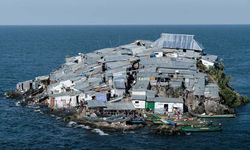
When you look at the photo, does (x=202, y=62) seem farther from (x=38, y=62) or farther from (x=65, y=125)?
(x=38, y=62)

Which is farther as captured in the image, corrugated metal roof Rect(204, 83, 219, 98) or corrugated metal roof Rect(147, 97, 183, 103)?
corrugated metal roof Rect(204, 83, 219, 98)

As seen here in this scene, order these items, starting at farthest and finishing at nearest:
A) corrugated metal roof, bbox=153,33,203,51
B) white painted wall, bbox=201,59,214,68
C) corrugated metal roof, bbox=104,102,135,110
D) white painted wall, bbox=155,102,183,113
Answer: corrugated metal roof, bbox=153,33,203,51 → white painted wall, bbox=201,59,214,68 → white painted wall, bbox=155,102,183,113 → corrugated metal roof, bbox=104,102,135,110

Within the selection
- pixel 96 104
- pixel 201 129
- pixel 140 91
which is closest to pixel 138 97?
pixel 140 91

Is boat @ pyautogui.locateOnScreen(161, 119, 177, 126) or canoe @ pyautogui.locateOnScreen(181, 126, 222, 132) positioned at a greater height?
boat @ pyautogui.locateOnScreen(161, 119, 177, 126)

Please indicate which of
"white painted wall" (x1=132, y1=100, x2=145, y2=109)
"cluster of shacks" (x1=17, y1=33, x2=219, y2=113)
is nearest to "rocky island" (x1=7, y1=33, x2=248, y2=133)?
"cluster of shacks" (x1=17, y1=33, x2=219, y2=113)

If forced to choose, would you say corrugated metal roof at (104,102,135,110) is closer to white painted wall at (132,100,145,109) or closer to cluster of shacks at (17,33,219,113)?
cluster of shacks at (17,33,219,113)

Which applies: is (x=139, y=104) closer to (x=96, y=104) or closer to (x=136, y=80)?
(x=96, y=104)

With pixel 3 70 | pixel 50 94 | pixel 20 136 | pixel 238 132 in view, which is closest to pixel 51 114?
pixel 50 94
